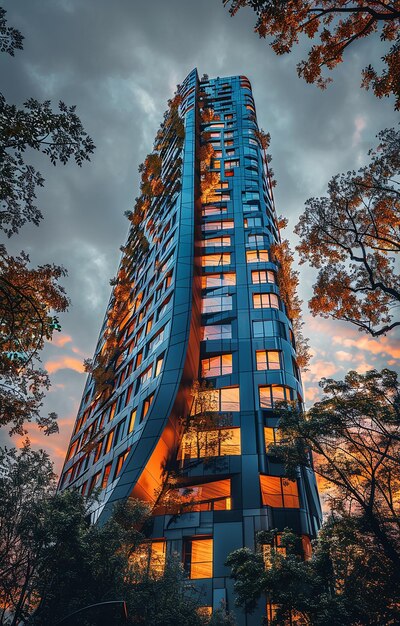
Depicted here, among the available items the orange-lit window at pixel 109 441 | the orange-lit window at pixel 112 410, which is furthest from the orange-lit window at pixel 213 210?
the orange-lit window at pixel 109 441

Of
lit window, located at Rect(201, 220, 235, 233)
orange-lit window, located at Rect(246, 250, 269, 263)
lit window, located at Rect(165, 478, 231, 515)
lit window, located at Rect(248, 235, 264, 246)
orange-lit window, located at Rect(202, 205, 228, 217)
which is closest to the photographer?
lit window, located at Rect(165, 478, 231, 515)

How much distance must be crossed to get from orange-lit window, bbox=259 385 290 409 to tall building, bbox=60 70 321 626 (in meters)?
0.09

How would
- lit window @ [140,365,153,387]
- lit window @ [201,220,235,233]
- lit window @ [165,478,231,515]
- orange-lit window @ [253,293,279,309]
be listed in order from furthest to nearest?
lit window @ [201,220,235,233]
orange-lit window @ [253,293,279,309]
lit window @ [140,365,153,387]
lit window @ [165,478,231,515]

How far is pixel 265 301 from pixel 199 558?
22.5 meters

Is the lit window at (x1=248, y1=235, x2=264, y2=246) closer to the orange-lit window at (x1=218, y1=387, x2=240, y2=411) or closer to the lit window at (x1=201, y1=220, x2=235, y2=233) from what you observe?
the lit window at (x1=201, y1=220, x2=235, y2=233)

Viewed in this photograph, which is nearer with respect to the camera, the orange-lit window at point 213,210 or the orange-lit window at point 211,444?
the orange-lit window at point 211,444

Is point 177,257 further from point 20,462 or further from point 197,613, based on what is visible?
point 197,613

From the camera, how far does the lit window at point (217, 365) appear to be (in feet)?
112

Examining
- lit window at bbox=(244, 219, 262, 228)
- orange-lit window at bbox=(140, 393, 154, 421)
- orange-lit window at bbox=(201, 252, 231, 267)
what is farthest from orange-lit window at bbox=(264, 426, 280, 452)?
lit window at bbox=(244, 219, 262, 228)

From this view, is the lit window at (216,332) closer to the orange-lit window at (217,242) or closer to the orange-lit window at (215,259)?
the orange-lit window at (215,259)

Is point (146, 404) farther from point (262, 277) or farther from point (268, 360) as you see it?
point (262, 277)

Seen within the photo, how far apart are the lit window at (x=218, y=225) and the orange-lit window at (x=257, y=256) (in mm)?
5546

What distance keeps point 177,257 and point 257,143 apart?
29468mm

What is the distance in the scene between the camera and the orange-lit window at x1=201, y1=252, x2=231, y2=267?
42.7m
